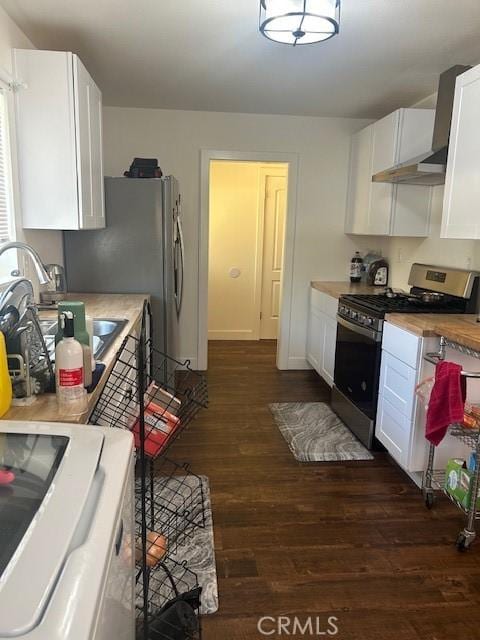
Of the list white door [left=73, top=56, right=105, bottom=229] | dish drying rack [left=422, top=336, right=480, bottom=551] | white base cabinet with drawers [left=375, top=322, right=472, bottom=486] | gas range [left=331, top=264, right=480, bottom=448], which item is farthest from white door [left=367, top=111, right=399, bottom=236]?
white door [left=73, top=56, right=105, bottom=229]

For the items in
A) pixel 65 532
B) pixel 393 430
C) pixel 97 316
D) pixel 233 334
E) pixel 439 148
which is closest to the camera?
pixel 65 532

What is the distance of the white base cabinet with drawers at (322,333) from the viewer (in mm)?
3855

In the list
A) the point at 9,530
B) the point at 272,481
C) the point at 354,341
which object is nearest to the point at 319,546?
the point at 272,481

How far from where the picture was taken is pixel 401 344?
2602 mm

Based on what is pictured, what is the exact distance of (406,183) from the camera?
3.53 metres

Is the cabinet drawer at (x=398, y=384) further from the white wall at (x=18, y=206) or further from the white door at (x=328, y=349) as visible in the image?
the white wall at (x=18, y=206)

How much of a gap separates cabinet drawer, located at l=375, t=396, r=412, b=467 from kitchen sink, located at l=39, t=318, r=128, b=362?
158 cm

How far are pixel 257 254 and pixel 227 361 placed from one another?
4.97 ft

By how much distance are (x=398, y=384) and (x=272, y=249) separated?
11.4 feet

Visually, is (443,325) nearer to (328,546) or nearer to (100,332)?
(328,546)

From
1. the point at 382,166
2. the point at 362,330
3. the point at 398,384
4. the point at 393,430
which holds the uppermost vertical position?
the point at 382,166

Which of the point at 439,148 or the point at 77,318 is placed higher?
the point at 439,148

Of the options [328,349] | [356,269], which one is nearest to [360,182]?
[356,269]

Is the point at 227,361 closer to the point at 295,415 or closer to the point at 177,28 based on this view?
the point at 295,415
